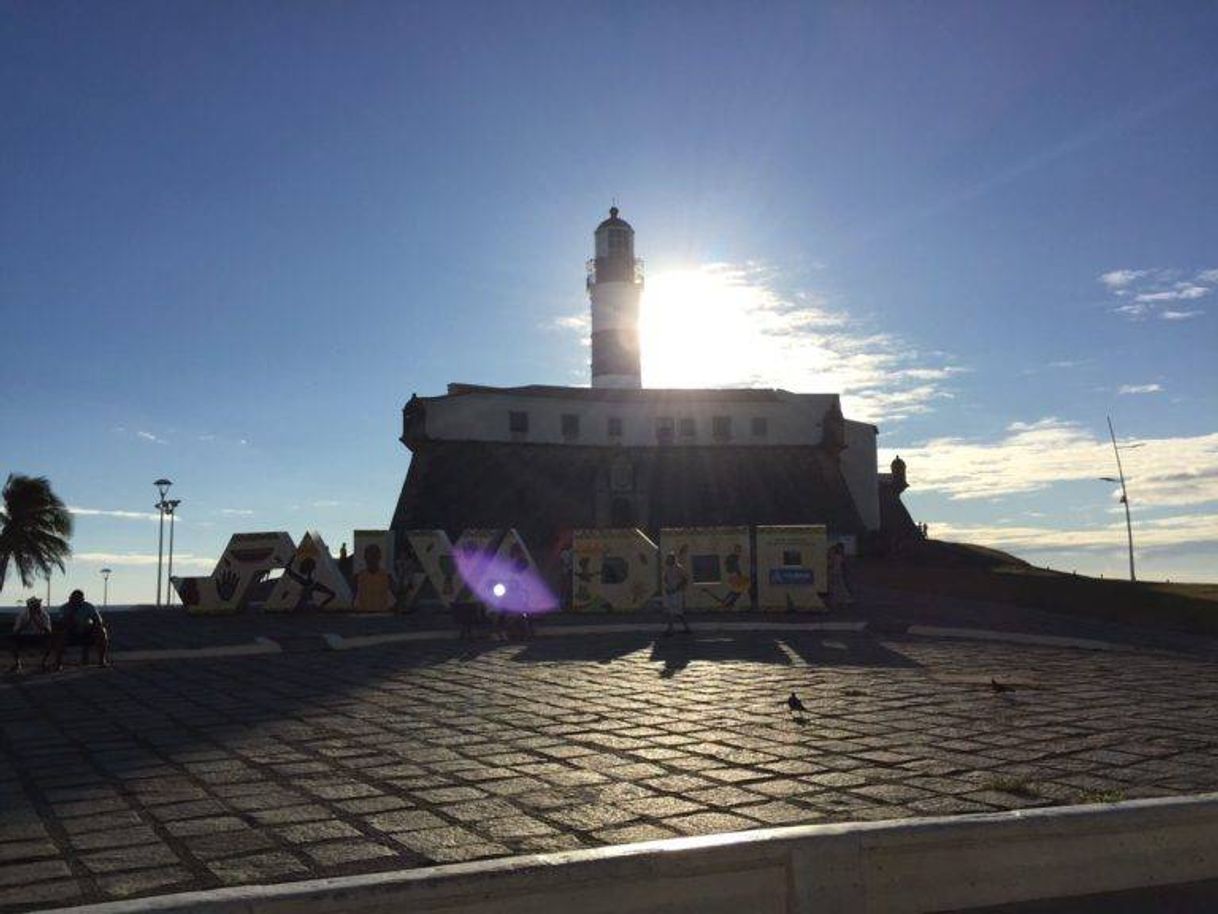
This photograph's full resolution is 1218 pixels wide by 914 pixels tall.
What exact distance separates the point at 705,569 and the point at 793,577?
2.34 meters

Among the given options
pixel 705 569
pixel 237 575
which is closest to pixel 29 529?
pixel 237 575

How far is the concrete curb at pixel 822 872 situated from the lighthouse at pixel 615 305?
189ft

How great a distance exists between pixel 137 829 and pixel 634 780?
2979 mm

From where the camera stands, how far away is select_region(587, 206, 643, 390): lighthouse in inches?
2424

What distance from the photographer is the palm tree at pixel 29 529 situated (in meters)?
46.2

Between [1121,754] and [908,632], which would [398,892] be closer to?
[1121,754]

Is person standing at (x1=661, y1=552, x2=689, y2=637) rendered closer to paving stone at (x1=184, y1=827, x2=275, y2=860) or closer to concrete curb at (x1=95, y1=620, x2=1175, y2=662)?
concrete curb at (x1=95, y1=620, x2=1175, y2=662)

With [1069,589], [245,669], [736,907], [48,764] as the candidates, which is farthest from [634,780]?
[1069,589]

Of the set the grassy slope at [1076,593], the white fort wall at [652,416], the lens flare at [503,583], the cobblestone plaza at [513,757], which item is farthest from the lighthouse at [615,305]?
the cobblestone plaza at [513,757]

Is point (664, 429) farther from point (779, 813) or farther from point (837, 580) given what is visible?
point (779, 813)

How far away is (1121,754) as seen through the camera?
23.5 feet

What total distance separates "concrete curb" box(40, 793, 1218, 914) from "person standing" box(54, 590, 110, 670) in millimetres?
12452

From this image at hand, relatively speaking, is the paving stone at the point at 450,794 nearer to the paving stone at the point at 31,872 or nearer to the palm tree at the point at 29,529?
the paving stone at the point at 31,872

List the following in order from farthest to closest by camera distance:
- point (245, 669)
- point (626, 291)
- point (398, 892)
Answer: point (626, 291) < point (245, 669) < point (398, 892)
